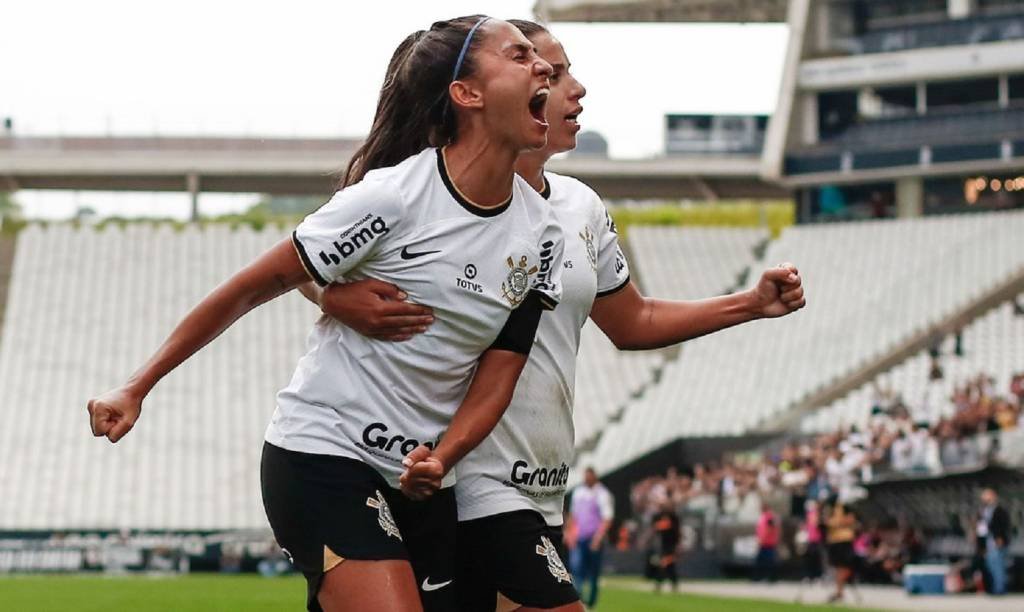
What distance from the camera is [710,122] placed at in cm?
5844

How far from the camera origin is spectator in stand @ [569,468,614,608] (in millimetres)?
21969

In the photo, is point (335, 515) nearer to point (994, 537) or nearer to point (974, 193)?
point (994, 537)

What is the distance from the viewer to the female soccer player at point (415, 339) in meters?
5.33

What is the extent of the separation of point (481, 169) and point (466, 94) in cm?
22

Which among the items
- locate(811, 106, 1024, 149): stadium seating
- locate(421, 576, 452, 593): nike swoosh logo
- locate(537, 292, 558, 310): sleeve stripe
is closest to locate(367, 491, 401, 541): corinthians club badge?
locate(421, 576, 452, 593): nike swoosh logo

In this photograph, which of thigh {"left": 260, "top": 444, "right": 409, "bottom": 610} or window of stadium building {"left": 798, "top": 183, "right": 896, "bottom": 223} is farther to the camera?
window of stadium building {"left": 798, "top": 183, "right": 896, "bottom": 223}

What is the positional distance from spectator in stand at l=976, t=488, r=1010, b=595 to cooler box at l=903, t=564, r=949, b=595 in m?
0.79

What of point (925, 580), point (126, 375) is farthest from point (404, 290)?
point (126, 375)

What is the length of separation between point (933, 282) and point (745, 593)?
1853cm

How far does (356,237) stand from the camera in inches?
211

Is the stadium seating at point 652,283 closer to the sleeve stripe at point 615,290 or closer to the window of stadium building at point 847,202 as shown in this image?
the window of stadium building at point 847,202

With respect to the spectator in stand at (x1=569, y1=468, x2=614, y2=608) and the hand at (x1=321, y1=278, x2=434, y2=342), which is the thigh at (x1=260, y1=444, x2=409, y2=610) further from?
the spectator in stand at (x1=569, y1=468, x2=614, y2=608)

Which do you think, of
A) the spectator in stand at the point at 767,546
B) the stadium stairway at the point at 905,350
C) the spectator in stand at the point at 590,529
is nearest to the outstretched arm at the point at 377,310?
the spectator in stand at the point at 590,529

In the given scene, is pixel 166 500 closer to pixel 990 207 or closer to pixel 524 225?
pixel 990 207
